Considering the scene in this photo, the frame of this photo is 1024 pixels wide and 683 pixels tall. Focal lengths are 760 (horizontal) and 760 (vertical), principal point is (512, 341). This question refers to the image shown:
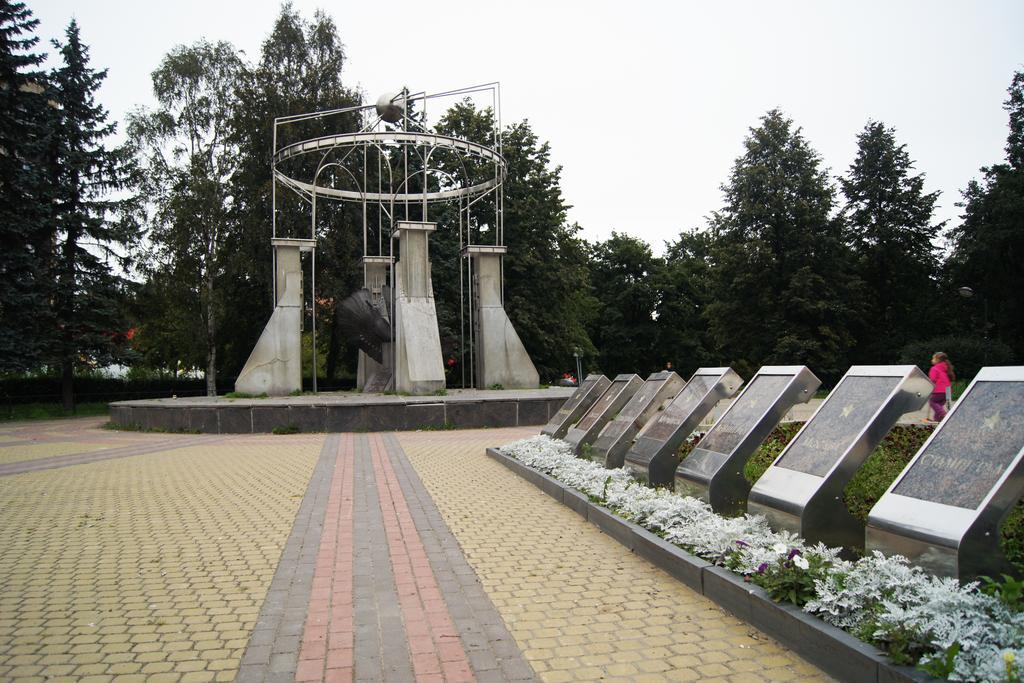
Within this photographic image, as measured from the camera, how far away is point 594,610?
491 centimetres

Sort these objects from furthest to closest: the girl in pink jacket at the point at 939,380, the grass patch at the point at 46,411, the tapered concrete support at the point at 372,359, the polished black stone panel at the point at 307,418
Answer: the grass patch at the point at 46,411, the tapered concrete support at the point at 372,359, the polished black stone panel at the point at 307,418, the girl in pink jacket at the point at 939,380

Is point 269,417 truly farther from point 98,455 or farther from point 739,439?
point 739,439

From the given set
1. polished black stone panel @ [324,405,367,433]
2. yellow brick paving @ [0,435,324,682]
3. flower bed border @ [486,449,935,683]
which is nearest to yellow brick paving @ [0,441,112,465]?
yellow brick paving @ [0,435,324,682]

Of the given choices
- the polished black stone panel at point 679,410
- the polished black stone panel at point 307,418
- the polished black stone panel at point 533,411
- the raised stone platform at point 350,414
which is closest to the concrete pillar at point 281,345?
the raised stone platform at point 350,414

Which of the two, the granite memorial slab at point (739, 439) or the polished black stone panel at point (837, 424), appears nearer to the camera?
the polished black stone panel at point (837, 424)

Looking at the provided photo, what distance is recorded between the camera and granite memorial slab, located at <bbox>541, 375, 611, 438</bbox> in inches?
477

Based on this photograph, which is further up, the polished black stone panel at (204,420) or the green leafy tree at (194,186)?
the green leafy tree at (194,186)

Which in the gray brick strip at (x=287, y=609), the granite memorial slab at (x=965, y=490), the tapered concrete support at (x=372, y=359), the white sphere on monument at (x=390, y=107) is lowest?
the gray brick strip at (x=287, y=609)

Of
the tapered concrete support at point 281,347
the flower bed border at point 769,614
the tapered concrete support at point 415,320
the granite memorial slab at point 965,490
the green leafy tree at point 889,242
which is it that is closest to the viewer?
the flower bed border at point 769,614

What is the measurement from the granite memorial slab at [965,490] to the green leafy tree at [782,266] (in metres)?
29.9

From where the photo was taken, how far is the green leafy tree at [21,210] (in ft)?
85.1

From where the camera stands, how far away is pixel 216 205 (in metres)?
31.8

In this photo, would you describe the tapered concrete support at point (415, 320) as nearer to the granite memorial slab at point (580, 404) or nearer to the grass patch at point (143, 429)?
the grass patch at point (143, 429)

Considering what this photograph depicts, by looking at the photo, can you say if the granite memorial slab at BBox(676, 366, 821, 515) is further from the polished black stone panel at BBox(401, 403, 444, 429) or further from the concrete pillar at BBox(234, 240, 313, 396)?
the concrete pillar at BBox(234, 240, 313, 396)
